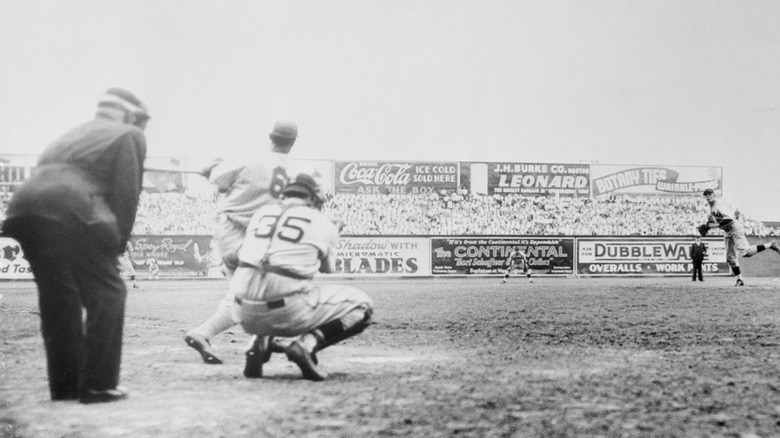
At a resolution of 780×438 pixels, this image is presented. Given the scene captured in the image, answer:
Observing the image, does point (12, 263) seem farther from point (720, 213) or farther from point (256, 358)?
point (256, 358)

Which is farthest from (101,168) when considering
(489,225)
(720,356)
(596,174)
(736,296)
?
(596,174)

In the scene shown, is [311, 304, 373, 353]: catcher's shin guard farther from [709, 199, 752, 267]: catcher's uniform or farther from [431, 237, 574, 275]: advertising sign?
[431, 237, 574, 275]: advertising sign

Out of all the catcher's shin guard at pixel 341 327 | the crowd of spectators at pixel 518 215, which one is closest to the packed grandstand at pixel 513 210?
the crowd of spectators at pixel 518 215

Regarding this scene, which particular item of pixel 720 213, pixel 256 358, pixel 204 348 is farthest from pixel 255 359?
pixel 720 213

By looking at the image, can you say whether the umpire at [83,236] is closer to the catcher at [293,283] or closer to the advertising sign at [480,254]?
the catcher at [293,283]

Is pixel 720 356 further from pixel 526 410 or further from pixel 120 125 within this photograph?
pixel 120 125
